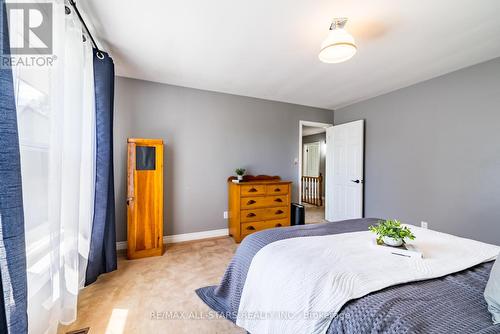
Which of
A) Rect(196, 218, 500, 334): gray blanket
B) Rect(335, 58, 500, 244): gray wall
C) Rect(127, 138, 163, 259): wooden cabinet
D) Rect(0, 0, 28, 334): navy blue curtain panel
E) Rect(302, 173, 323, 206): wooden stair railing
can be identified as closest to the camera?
Rect(196, 218, 500, 334): gray blanket

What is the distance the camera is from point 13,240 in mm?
837

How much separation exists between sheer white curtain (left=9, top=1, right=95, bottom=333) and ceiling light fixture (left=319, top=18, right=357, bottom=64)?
1.87 meters

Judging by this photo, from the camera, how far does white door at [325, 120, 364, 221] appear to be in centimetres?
375

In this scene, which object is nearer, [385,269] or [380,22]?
[385,269]

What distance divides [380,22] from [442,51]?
3.42 feet

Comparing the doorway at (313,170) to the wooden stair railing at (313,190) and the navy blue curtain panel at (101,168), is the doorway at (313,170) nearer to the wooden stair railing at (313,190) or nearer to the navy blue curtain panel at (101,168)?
the wooden stair railing at (313,190)

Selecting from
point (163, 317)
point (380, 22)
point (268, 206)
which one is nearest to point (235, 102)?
point (268, 206)

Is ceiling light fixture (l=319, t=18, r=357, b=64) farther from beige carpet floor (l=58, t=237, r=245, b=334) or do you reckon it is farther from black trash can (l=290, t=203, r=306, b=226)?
black trash can (l=290, t=203, r=306, b=226)

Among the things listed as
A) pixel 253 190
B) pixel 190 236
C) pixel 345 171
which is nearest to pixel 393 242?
pixel 253 190

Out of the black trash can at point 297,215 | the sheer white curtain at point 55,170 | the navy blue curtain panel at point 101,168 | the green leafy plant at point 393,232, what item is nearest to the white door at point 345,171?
the black trash can at point 297,215

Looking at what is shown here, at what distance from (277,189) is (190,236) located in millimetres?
1563

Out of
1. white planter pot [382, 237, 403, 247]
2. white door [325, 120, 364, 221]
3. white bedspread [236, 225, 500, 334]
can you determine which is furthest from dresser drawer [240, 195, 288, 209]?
white planter pot [382, 237, 403, 247]

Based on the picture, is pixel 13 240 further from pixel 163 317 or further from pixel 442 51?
pixel 442 51

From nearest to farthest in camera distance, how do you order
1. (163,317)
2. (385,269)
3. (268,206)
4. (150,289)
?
(385,269)
(163,317)
(150,289)
(268,206)
